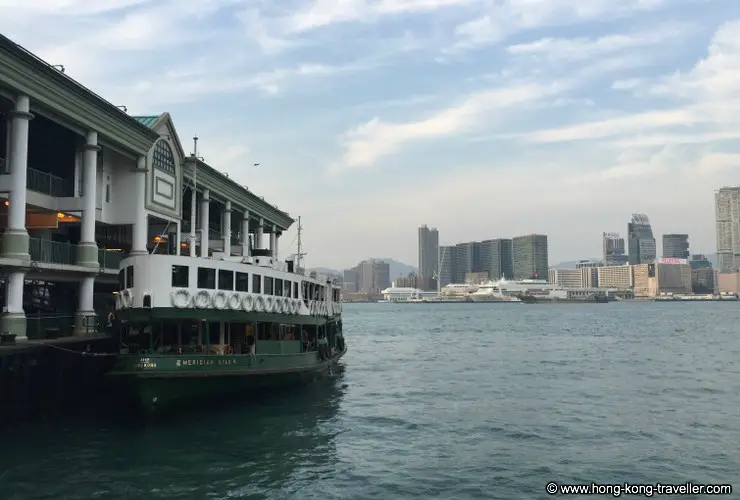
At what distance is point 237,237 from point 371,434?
151 ft

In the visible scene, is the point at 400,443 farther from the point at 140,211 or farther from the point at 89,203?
the point at 140,211

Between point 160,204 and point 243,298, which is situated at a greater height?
point 160,204

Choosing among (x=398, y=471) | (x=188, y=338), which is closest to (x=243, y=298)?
(x=188, y=338)

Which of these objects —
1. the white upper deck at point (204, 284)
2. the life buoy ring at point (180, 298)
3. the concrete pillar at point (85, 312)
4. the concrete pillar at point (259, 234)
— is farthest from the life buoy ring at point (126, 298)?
the concrete pillar at point (259, 234)

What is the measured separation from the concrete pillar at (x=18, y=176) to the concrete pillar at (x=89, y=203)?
5115 millimetres

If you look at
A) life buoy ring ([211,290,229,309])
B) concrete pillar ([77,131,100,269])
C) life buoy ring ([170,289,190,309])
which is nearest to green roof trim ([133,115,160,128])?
concrete pillar ([77,131,100,269])

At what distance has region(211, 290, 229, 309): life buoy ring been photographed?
998 inches

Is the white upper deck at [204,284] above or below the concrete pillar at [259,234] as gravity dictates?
below

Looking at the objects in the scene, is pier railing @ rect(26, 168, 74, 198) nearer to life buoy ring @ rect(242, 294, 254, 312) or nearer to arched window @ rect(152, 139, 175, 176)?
arched window @ rect(152, 139, 175, 176)

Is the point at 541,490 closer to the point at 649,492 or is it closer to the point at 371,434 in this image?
the point at 649,492

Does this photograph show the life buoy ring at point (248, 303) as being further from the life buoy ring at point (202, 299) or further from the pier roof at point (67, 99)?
the pier roof at point (67, 99)

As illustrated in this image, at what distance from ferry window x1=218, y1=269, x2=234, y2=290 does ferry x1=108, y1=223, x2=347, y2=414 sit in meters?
0.04

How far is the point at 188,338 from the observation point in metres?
26.6

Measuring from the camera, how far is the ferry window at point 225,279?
85.9 feet
